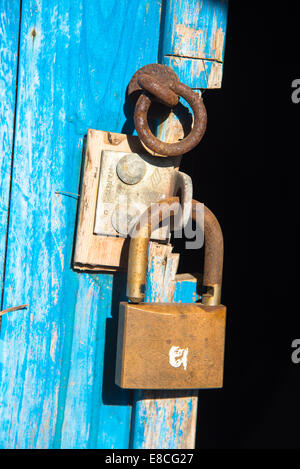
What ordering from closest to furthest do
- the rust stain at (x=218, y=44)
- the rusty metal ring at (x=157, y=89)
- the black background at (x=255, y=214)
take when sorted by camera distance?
the rusty metal ring at (x=157, y=89)
the rust stain at (x=218, y=44)
the black background at (x=255, y=214)

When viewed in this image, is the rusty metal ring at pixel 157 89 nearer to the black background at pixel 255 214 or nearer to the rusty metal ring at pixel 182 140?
the rusty metal ring at pixel 182 140

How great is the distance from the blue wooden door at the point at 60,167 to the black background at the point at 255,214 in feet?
3.05

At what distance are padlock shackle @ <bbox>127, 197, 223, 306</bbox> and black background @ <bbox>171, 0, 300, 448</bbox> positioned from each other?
1012mm

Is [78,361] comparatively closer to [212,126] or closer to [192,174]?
[192,174]

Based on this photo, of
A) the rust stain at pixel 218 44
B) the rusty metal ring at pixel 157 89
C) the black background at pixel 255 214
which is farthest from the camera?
the black background at pixel 255 214

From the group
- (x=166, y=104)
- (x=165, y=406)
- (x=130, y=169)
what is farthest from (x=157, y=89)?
(x=165, y=406)

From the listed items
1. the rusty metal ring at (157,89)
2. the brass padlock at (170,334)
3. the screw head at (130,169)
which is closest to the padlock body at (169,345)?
the brass padlock at (170,334)

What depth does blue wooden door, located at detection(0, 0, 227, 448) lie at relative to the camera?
921 mm

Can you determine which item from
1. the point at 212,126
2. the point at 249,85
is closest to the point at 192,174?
the point at 212,126

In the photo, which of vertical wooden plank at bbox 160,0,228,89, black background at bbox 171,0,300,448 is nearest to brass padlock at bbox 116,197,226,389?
vertical wooden plank at bbox 160,0,228,89

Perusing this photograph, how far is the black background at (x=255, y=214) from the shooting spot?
1.94 metres

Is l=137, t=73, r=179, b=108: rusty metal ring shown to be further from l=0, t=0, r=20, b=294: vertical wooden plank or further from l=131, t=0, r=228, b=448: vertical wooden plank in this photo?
l=0, t=0, r=20, b=294: vertical wooden plank

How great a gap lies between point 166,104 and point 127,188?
0.57ft

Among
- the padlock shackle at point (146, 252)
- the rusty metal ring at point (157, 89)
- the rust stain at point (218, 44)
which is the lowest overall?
the padlock shackle at point (146, 252)
